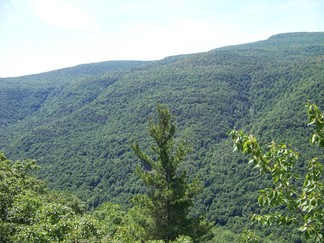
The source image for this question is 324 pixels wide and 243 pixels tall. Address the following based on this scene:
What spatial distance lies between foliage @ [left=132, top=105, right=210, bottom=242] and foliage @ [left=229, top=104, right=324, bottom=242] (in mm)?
12331

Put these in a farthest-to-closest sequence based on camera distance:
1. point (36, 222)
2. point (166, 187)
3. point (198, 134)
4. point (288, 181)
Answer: point (198, 134) → point (166, 187) → point (36, 222) → point (288, 181)

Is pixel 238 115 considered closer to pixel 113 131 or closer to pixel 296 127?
pixel 296 127

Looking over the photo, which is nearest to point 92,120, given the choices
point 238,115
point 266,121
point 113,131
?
point 113,131

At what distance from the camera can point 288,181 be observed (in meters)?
4.86

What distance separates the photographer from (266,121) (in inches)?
5079

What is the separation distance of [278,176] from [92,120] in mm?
173686

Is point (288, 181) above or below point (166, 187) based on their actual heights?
above

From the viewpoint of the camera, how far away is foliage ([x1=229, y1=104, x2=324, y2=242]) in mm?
4629

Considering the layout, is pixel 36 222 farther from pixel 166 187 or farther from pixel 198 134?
pixel 198 134

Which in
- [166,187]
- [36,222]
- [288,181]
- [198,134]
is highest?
[288,181]

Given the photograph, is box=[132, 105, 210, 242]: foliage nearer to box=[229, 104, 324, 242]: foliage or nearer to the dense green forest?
box=[229, 104, 324, 242]: foliage

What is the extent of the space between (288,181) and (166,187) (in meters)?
12.7

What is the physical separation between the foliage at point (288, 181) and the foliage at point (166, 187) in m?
12.3

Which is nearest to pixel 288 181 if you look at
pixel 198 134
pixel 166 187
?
pixel 166 187
